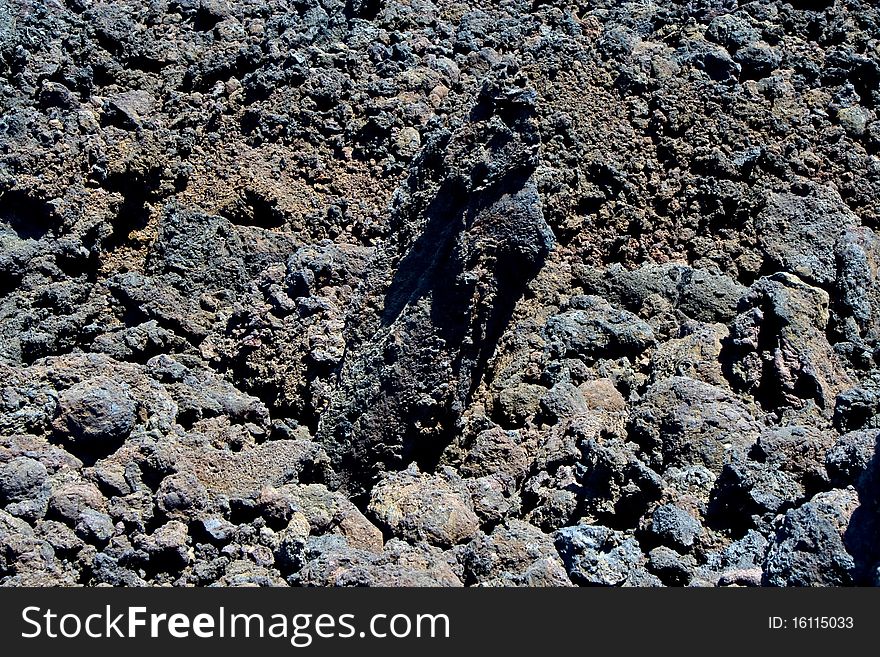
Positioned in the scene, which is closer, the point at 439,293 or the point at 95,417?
the point at 95,417

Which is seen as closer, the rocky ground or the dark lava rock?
the rocky ground

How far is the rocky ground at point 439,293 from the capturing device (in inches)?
101

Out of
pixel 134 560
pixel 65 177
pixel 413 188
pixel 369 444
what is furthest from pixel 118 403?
pixel 413 188

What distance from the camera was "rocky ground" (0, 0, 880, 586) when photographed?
2574 millimetres

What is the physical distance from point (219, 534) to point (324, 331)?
79 centimetres

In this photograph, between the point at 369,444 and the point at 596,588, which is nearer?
the point at 596,588

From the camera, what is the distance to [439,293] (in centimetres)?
303

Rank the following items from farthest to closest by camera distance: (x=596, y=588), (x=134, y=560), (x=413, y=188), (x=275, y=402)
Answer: (x=413, y=188), (x=275, y=402), (x=134, y=560), (x=596, y=588)

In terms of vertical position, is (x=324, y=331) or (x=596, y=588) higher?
(x=324, y=331)

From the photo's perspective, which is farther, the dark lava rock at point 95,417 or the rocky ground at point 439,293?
the dark lava rock at point 95,417

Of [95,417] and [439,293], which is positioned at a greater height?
[439,293]

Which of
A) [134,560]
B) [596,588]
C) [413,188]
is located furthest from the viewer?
[413,188]

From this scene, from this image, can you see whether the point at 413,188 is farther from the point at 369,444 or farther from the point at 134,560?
the point at 134,560

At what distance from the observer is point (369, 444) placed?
118 inches
